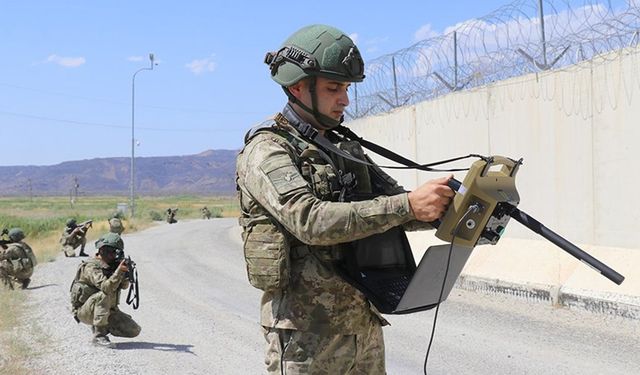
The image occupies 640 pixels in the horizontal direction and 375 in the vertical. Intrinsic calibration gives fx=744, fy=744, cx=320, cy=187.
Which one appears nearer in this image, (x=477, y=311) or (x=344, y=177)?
(x=344, y=177)

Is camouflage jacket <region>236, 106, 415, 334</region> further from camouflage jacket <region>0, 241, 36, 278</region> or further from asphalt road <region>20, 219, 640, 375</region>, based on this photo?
camouflage jacket <region>0, 241, 36, 278</region>

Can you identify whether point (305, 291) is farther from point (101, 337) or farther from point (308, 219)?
point (101, 337)

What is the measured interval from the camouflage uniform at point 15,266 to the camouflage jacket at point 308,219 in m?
10.2

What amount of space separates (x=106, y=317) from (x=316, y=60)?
5.21 m

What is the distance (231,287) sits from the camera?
11.0m

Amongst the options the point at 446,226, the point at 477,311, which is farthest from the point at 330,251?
the point at 477,311

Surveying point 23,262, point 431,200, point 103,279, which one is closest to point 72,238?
point 23,262

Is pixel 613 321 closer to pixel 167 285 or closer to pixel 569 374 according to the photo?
pixel 569 374

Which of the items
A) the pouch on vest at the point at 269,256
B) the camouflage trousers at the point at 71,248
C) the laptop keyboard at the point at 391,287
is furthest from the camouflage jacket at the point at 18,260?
the laptop keyboard at the point at 391,287

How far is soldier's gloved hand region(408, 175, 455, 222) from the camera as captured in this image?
2.05 m

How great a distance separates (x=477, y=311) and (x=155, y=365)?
3.63 metres

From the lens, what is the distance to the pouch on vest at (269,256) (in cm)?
230

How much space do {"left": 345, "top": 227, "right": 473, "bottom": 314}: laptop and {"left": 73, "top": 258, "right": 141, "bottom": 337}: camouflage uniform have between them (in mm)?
5019

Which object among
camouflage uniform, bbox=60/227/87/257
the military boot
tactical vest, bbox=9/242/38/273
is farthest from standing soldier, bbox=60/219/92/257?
the military boot
